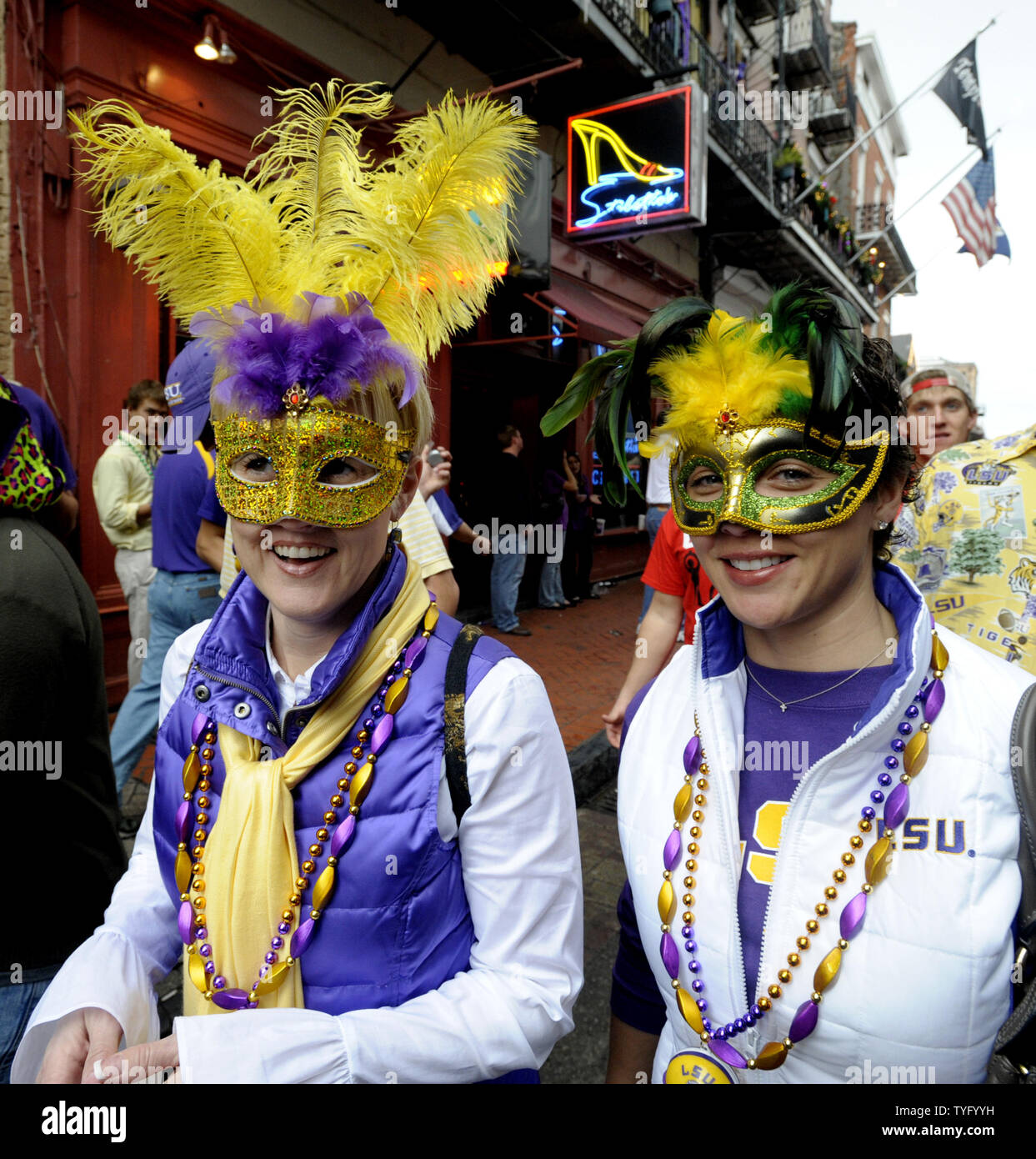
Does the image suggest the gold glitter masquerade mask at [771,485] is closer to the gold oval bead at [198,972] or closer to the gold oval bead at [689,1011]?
the gold oval bead at [689,1011]

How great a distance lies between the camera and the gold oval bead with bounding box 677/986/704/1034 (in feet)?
4.52

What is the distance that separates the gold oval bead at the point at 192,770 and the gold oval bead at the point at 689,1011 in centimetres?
96

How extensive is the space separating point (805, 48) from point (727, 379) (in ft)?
66.6

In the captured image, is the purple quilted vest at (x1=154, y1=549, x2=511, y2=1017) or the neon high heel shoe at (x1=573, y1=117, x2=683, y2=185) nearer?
the purple quilted vest at (x1=154, y1=549, x2=511, y2=1017)

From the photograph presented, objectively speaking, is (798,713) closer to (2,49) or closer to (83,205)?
(83,205)

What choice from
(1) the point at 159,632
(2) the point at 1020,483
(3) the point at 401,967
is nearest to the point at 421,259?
(3) the point at 401,967

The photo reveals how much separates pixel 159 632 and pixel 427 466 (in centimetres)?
180

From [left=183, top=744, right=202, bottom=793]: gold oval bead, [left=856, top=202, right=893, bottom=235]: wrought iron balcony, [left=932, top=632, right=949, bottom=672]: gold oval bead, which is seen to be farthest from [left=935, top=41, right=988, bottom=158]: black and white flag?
[left=856, top=202, right=893, bottom=235]: wrought iron balcony

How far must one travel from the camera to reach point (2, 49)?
4996 millimetres

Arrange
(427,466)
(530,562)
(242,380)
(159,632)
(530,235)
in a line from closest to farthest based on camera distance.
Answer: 1. (242,380)
2. (427,466)
3. (159,632)
4. (530,235)
5. (530,562)

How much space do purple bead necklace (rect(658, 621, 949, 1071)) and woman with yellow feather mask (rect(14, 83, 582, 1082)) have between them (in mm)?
197

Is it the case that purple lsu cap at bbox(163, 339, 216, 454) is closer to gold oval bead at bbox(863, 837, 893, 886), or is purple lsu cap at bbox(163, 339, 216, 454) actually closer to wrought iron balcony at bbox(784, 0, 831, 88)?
gold oval bead at bbox(863, 837, 893, 886)

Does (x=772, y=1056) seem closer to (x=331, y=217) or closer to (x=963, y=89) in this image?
(x=331, y=217)
